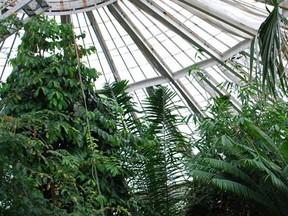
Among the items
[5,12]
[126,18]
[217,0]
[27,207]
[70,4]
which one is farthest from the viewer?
[126,18]

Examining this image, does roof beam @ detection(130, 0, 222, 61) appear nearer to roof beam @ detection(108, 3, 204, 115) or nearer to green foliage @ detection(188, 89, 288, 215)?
roof beam @ detection(108, 3, 204, 115)

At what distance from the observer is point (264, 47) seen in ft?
16.4

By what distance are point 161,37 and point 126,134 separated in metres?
4.52

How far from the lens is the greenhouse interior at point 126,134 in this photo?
21.2ft

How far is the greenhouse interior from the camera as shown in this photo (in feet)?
21.2

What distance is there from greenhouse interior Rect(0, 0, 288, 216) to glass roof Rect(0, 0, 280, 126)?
0.04 m

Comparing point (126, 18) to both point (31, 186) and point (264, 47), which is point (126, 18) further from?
point (264, 47)

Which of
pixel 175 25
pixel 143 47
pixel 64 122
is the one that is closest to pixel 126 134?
pixel 64 122

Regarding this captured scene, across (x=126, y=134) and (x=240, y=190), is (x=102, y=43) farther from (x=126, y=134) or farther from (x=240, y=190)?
(x=240, y=190)

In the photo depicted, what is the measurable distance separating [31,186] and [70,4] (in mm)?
5282

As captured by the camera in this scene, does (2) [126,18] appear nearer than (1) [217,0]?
No

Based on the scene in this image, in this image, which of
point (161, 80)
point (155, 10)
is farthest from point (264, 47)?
point (161, 80)

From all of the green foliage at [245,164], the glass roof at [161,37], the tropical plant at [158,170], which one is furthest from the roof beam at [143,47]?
the green foliage at [245,164]

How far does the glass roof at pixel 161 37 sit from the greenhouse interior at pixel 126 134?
1.4 inches
